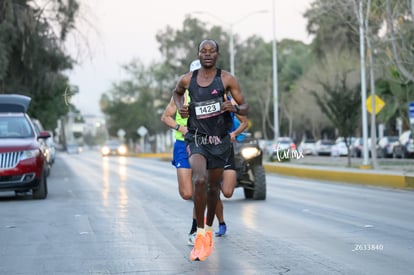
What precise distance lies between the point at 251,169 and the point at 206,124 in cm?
879

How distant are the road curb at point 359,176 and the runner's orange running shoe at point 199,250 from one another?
13.4 m

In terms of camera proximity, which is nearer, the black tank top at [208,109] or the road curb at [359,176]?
the black tank top at [208,109]

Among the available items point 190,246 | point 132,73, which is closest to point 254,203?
point 190,246

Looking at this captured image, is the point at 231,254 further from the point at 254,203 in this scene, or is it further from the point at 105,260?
the point at 254,203

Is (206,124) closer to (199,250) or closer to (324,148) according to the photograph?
(199,250)

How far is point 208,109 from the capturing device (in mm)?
8469

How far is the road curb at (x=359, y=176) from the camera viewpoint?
71.0 feet

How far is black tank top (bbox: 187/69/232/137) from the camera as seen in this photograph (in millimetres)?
8477

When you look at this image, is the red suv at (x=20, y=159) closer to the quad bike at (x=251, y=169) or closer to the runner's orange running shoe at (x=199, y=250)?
the quad bike at (x=251, y=169)

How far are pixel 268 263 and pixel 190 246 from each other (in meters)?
1.54

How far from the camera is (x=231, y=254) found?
916 centimetres

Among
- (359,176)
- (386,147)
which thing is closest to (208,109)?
(359,176)

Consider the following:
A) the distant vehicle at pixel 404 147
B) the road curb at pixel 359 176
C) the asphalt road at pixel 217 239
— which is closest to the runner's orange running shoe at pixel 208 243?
the asphalt road at pixel 217 239

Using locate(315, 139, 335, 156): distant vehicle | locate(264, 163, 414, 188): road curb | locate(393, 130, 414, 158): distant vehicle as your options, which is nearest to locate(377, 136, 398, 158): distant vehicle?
locate(393, 130, 414, 158): distant vehicle
